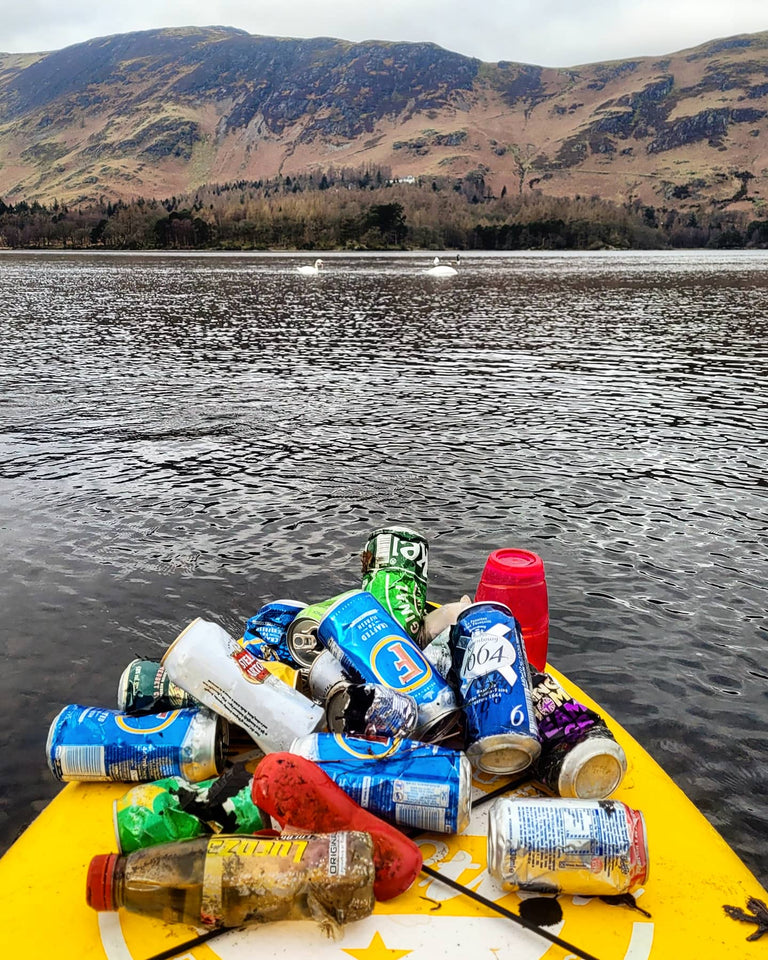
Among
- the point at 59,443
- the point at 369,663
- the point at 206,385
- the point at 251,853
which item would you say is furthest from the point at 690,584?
the point at 206,385

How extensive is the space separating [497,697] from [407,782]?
2.43ft

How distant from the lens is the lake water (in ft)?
20.8

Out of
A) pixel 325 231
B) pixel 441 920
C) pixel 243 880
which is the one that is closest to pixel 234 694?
pixel 243 880

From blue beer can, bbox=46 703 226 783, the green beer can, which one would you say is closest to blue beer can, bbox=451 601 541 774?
the green beer can

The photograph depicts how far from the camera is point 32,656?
6738 millimetres

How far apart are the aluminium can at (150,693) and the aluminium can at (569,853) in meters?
1.89

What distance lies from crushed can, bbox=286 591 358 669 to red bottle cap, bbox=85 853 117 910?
184 centimetres

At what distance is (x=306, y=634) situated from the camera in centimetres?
494

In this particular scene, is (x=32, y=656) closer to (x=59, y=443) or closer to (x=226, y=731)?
(x=226, y=731)

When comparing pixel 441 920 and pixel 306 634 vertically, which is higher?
pixel 306 634

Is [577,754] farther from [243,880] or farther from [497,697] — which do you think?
[243,880]

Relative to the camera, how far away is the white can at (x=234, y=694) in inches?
157

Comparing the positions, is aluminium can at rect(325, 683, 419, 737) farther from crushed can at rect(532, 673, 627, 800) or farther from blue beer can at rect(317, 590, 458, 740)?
crushed can at rect(532, 673, 627, 800)

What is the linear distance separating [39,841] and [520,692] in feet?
8.49
